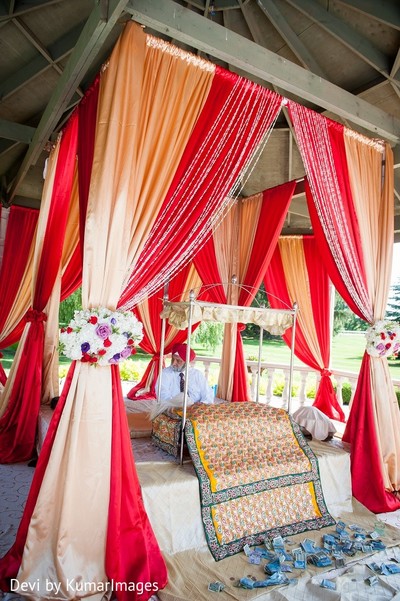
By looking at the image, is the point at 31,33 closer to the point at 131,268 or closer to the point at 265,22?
the point at 265,22

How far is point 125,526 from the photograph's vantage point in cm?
223

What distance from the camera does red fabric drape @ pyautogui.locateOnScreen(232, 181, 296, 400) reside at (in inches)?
202

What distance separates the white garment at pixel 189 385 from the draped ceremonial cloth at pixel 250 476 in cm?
90

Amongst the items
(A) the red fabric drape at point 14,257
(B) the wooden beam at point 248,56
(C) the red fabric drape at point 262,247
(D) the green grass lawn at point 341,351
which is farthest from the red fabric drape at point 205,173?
(D) the green grass lawn at point 341,351

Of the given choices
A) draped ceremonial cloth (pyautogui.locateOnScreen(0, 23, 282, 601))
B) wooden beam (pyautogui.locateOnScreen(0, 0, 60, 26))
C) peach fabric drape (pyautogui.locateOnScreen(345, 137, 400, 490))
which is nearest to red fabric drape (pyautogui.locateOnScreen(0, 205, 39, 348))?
wooden beam (pyautogui.locateOnScreen(0, 0, 60, 26))

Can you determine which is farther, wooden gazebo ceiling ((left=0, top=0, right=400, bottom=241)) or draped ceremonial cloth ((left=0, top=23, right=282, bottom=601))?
wooden gazebo ceiling ((left=0, top=0, right=400, bottom=241))

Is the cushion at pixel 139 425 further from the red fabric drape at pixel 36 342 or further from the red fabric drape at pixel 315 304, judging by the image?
the red fabric drape at pixel 315 304

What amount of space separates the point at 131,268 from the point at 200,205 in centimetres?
71

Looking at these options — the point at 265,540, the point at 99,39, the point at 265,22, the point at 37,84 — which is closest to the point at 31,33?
the point at 37,84

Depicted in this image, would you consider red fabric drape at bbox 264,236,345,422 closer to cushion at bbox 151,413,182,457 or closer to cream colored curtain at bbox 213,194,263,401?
cream colored curtain at bbox 213,194,263,401

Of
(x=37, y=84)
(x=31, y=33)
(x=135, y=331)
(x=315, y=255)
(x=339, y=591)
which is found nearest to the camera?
(x=339, y=591)

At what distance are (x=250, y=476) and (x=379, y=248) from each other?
8.36 feet

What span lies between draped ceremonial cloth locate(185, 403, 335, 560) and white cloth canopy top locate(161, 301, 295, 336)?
0.82 metres

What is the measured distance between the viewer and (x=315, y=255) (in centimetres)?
667
